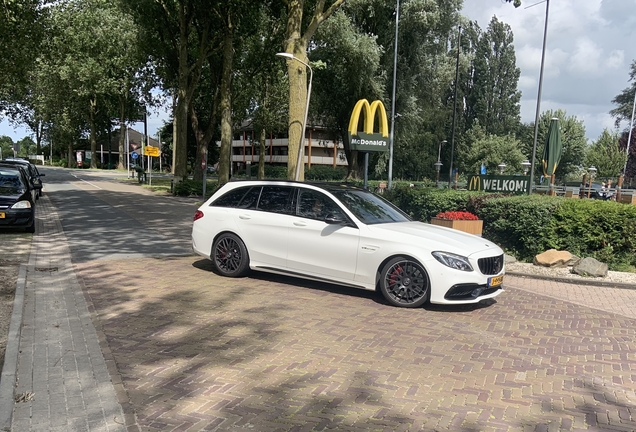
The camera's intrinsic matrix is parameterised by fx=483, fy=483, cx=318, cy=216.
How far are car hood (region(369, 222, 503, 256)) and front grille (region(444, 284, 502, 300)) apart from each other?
1.38 ft

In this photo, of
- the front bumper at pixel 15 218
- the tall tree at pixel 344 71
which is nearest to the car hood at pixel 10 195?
the front bumper at pixel 15 218

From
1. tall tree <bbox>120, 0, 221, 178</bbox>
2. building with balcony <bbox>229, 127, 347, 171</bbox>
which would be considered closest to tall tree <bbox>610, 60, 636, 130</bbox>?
building with balcony <bbox>229, 127, 347, 171</bbox>

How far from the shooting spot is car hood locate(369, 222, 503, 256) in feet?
20.2

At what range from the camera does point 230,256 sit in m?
7.70

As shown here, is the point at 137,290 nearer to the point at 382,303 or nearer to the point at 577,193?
the point at 382,303

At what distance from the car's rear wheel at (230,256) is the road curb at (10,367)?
274 cm

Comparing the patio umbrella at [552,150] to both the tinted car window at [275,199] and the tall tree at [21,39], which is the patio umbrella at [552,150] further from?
the tall tree at [21,39]

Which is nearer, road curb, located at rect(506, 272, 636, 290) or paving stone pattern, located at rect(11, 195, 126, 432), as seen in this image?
paving stone pattern, located at rect(11, 195, 126, 432)

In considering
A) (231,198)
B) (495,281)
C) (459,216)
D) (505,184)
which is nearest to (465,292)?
(495,281)

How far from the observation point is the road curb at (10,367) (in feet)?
11.2

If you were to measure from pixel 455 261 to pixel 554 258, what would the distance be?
4.36 meters

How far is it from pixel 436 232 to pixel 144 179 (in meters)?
35.9

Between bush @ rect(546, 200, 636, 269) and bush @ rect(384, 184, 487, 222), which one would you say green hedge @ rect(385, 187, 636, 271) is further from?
bush @ rect(384, 184, 487, 222)

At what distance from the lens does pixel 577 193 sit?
89.6 feet
